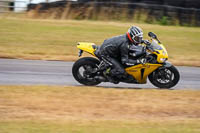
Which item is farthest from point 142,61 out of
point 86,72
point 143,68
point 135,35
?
point 86,72

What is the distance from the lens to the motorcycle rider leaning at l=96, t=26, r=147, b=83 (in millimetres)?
10336

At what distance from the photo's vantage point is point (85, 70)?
10.8 meters

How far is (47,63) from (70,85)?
3496mm

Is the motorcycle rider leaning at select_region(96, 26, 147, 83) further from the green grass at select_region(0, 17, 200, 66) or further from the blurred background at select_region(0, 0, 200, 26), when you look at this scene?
the blurred background at select_region(0, 0, 200, 26)

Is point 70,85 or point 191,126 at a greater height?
point 191,126

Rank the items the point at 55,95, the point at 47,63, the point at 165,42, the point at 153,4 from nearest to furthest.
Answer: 1. the point at 55,95
2. the point at 47,63
3. the point at 165,42
4. the point at 153,4

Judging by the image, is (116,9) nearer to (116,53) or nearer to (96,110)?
(116,53)

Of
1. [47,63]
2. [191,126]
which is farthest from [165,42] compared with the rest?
[191,126]

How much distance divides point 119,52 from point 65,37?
10248 mm

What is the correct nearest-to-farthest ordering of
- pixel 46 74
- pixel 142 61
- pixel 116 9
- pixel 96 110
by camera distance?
1. pixel 96 110
2. pixel 142 61
3. pixel 46 74
4. pixel 116 9

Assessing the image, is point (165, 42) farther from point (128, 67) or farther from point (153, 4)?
point (128, 67)

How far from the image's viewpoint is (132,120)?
8.07m

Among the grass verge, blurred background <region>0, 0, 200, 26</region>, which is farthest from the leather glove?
blurred background <region>0, 0, 200, 26</region>

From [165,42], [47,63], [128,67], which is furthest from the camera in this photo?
[165,42]
